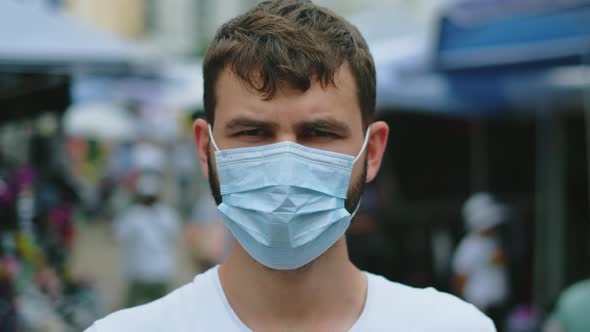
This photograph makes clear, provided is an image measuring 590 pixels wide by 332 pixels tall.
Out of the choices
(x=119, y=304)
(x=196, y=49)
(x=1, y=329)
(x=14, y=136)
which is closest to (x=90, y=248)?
(x=119, y=304)

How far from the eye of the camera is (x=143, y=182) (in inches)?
346

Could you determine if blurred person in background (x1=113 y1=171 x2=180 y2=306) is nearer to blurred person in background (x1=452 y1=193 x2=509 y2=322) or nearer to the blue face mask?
blurred person in background (x1=452 y1=193 x2=509 y2=322)

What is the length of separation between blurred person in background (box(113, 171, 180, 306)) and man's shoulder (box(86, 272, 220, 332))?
6.58m

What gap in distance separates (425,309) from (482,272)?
6320 millimetres

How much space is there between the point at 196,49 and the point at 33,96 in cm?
3039

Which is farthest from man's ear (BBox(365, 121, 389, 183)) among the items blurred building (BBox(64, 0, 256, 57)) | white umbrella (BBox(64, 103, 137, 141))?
blurred building (BBox(64, 0, 256, 57))

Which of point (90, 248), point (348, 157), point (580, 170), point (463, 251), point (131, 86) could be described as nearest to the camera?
point (348, 157)

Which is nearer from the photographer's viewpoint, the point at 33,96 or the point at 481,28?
the point at 33,96

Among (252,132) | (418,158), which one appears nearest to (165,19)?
(418,158)

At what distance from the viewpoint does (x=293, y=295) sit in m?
2.25

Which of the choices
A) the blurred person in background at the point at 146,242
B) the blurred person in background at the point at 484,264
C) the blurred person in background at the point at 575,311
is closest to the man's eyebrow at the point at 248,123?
the blurred person in background at the point at 575,311

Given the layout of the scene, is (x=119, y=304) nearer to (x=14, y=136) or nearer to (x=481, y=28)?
(x=14, y=136)

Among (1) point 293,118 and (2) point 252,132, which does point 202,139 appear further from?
(1) point 293,118

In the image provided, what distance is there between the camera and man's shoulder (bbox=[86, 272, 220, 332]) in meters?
2.14
